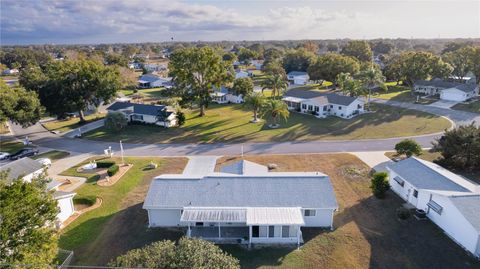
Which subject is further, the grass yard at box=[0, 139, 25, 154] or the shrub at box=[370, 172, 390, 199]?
the grass yard at box=[0, 139, 25, 154]

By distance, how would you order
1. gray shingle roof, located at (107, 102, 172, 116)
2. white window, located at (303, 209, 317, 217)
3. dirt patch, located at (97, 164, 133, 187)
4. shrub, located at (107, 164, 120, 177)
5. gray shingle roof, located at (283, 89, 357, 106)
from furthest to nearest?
1. gray shingle roof, located at (283, 89, 357, 106)
2. gray shingle roof, located at (107, 102, 172, 116)
3. shrub, located at (107, 164, 120, 177)
4. dirt patch, located at (97, 164, 133, 187)
5. white window, located at (303, 209, 317, 217)

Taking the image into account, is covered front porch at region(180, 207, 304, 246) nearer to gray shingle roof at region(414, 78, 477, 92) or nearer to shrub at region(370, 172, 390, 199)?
shrub at region(370, 172, 390, 199)

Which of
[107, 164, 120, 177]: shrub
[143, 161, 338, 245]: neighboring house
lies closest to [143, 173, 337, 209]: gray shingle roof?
[143, 161, 338, 245]: neighboring house

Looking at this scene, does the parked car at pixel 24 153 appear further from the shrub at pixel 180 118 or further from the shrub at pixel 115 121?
the shrub at pixel 180 118

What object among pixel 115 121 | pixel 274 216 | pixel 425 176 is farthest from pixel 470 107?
pixel 115 121

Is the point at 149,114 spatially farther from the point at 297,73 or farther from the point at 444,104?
the point at 444,104

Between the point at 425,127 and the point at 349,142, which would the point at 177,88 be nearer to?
the point at 349,142

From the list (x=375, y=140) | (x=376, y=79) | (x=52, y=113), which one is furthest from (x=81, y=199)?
(x=376, y=79)
